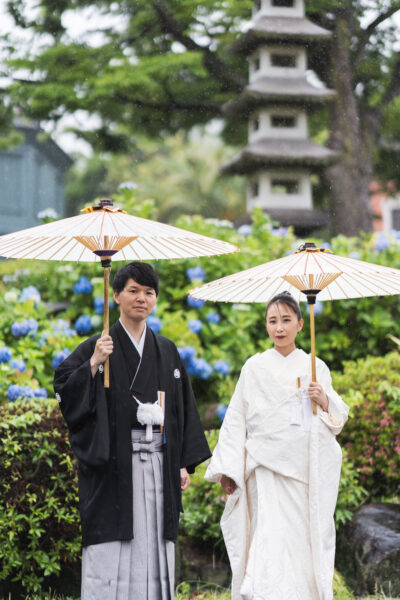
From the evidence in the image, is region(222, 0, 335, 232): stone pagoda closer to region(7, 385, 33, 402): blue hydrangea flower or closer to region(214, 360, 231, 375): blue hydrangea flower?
region(214, 360, 231, 375): blue hydrangea flower

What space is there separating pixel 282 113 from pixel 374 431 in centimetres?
494

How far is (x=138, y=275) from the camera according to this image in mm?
3449

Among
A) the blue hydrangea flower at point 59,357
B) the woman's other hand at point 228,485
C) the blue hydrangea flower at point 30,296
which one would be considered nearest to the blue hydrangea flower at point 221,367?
the blue hydrangea flower at point 59,357

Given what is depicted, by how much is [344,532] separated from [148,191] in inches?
838

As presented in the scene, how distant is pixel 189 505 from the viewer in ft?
16.2

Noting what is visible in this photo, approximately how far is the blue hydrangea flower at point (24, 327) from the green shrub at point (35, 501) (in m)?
1.33

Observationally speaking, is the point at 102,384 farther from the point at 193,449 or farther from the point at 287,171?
the point at 287,171

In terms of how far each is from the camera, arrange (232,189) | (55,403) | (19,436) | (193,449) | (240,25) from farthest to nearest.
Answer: (232,189) → (240,25) → (55,403) → (19,436) → (193,449)

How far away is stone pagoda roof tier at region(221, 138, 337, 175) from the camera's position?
8867 millimetres

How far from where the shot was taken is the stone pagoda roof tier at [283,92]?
893 centimetres

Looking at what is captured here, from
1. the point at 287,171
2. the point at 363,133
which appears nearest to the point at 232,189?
the point at 363,133

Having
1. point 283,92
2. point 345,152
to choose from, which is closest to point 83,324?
point 283,92

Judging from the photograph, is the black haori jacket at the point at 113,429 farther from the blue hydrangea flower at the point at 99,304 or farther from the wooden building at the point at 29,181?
the wooden building at the point at 29,181

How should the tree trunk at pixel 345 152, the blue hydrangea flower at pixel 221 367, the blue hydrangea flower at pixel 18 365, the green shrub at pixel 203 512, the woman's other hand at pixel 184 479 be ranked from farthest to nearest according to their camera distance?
the tree trunk at pixel 345 152, the blue hydrangea flower at pixel 221 367, the blue hydrangea flower at pixel 18 365, the green shrub at pixel 203 512, the woman's other hand at pixel 184 479
